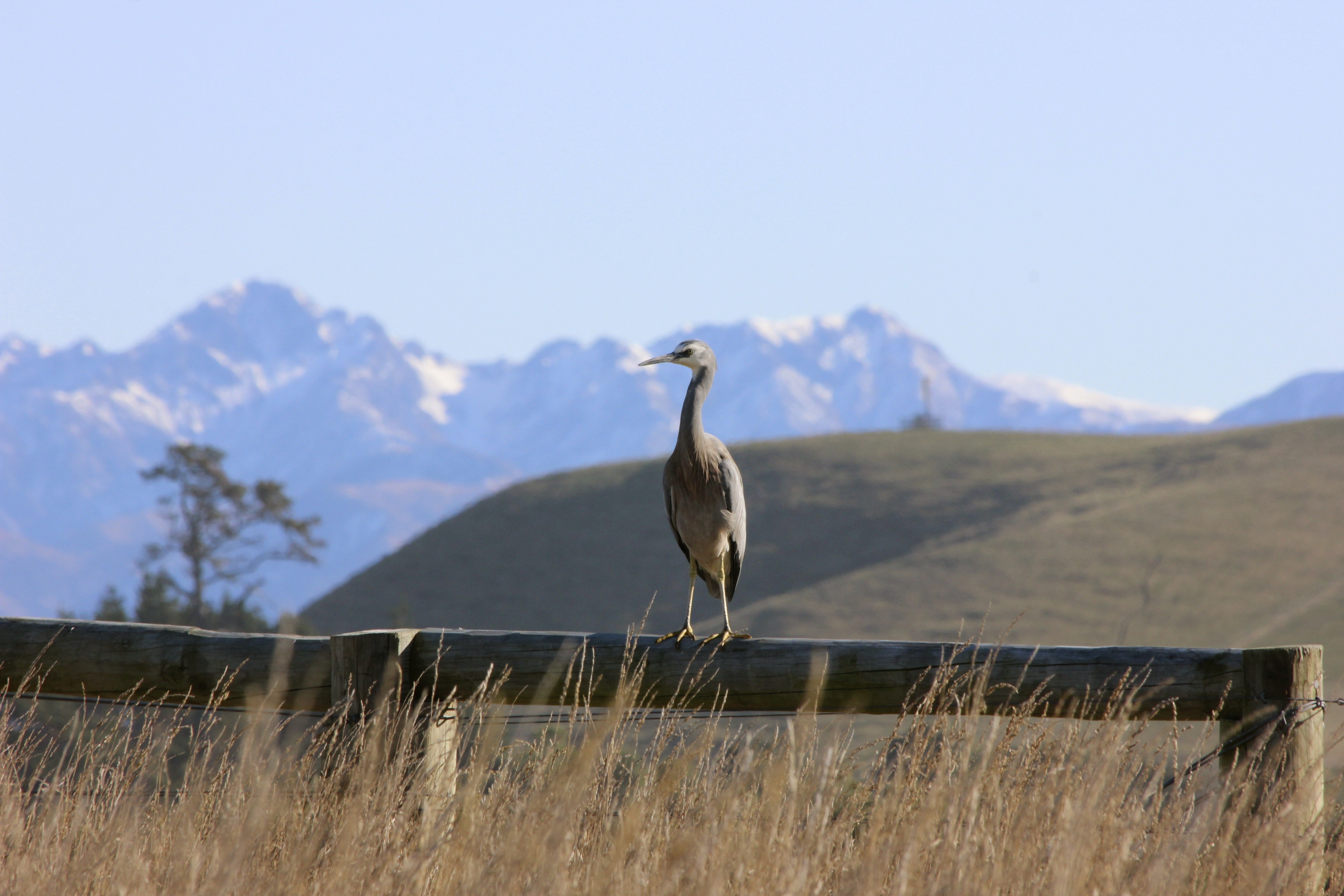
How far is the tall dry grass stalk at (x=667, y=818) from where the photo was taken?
2.96 meters

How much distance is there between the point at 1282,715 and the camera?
3828mm

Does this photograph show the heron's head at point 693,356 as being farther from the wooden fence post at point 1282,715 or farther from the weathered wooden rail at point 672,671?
the wooden fence post at point 1282,715

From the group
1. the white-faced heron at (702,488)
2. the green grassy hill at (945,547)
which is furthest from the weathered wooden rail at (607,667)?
the green grassy hill at (945,547)

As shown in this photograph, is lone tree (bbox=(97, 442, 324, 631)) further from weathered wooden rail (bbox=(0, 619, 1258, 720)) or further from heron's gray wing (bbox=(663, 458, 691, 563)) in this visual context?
weathered wooden rail (bbox=(0, 619, 1258, 720))

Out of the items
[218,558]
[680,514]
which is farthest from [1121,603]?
[680,514]

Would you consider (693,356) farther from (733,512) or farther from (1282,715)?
(1282,715)

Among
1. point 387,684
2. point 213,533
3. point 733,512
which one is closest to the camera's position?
point 387,684

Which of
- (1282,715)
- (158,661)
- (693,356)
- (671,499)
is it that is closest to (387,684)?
(158,661)

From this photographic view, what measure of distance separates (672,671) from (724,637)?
0.35m

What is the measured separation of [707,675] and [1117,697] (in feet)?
4.19

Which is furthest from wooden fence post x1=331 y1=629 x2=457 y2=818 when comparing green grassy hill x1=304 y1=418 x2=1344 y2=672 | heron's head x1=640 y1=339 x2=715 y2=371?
green grassy hill x1=304 y1=418 x2=1344 y2=672

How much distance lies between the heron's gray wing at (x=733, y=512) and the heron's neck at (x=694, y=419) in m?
0.14

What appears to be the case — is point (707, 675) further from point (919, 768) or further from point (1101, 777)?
point (1101, 777)

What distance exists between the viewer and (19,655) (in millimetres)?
4645
